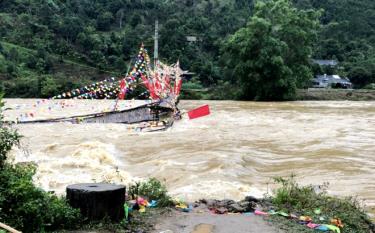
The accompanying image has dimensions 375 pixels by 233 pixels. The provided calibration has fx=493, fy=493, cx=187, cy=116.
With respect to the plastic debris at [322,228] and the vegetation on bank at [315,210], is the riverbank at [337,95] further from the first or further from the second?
the plastic debris at [322,228]

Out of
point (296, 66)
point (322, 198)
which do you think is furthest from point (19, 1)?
point (322, 198)

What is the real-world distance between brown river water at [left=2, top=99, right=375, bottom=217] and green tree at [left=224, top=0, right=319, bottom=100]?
25137 millimetres

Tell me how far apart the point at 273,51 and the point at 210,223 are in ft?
150

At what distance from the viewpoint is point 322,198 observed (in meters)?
8.12

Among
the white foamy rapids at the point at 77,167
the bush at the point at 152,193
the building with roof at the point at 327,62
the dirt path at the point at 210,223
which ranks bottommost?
the white foamy rapids at the point at 77,167

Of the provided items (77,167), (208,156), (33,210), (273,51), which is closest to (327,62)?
(273,51)

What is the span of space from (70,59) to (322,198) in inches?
2721

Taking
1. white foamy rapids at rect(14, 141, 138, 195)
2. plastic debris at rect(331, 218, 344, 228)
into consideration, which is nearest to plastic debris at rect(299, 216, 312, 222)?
plastic debris at rect(331, 218, 344, 228)

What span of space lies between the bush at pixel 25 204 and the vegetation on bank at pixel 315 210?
290cm

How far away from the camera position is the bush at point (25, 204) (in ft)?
18.5

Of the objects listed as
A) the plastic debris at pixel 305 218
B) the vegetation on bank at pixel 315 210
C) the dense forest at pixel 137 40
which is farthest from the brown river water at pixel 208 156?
the dense forest at pixel 137 40

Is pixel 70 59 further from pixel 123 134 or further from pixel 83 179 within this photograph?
pixel 83 179

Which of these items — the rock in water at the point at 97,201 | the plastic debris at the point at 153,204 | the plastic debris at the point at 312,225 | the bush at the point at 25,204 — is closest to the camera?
the bush at the point at 25,204

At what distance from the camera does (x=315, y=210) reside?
24.4 ft
